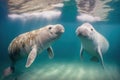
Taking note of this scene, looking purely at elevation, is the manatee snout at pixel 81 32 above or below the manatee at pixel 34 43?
above

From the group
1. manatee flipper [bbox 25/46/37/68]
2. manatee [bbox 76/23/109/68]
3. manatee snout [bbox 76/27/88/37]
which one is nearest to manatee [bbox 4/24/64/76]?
manatee flipper [bbox 25/46/37/68]

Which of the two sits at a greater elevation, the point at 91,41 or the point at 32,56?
the point at 32,56

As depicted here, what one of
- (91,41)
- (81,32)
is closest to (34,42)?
(81,32)

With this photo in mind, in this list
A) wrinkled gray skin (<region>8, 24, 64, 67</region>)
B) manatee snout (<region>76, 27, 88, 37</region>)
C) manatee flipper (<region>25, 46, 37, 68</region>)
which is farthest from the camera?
wrinkled gray skin (<region>8, 24, 64, 67</region>)

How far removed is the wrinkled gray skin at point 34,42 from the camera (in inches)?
356

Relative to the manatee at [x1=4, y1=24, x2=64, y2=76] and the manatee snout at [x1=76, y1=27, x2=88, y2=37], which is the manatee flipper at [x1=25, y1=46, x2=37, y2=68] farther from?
the manatee snout at [x1=76, y1=27, x2=88, y2=37]

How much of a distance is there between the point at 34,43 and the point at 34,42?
2.0 inches

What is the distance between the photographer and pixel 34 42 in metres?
9.98

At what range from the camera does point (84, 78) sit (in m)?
15.5

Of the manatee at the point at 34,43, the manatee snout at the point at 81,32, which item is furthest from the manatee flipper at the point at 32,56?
the manatee snout at the point at 81,32

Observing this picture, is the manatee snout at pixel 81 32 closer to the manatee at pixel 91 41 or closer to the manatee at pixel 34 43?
the manatee at pixel 91 41

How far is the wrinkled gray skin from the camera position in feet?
29.6

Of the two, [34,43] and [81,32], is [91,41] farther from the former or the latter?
[34,43]

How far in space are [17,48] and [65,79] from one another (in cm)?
572
